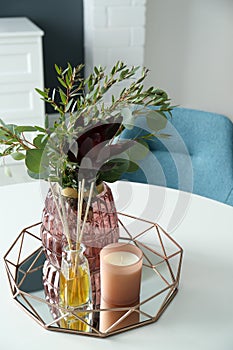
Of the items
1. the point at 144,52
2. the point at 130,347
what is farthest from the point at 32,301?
the point at 144,52

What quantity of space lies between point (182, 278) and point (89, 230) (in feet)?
0.76

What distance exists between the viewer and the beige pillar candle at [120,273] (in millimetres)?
1122

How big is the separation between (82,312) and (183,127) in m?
0.98

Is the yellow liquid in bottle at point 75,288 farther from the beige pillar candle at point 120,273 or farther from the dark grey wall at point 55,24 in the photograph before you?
the dark grey wall at point 55,24

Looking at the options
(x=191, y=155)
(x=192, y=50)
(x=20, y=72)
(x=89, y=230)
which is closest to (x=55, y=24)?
(x=20, y=72)

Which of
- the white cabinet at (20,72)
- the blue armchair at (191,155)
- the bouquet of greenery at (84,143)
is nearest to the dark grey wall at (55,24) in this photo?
the white cabinet at (20,72)

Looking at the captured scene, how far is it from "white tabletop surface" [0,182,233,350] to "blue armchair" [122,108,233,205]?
0.32 metres

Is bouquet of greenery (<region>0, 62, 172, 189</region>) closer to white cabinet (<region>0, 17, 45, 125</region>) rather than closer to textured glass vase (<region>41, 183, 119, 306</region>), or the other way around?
textured glass vase (<region>41, 183, 119, 306</region>)

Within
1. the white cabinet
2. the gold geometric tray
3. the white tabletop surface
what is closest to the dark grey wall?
the white cabinet

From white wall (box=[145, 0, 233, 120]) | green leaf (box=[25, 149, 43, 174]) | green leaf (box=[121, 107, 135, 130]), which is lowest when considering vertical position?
white wall (box=[145, 0, 233, 120])

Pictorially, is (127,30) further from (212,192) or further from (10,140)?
(10,140)

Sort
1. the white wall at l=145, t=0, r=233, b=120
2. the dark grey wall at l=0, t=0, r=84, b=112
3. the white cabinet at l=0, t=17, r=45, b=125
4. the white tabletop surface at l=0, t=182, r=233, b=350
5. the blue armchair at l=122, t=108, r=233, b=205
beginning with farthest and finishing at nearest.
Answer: the white wall at l=145, t=0, r=233, b=120 → the dark grey wall at l=0, t=0, r=84, b=112 → the white cabinet at l=0, t=17, r=45, b=125 → the blue armchair at l=122, t=108, r=233, b=205 → the white tabletop surface at l=0, t=182, r=233, b=350

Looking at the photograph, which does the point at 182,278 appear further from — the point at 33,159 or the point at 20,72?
the point at 20,72

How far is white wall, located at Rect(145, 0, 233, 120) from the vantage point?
3396 millimetres
